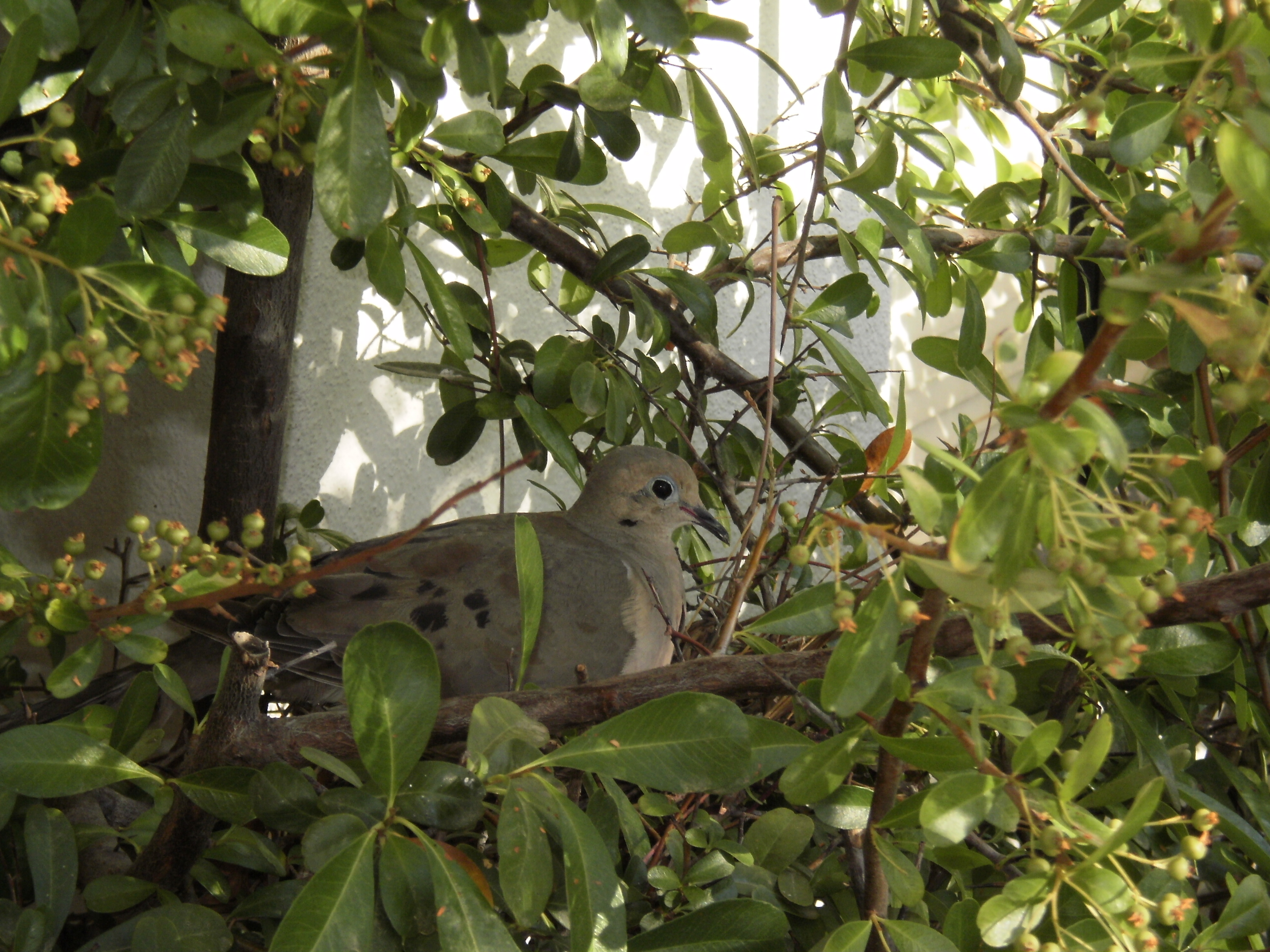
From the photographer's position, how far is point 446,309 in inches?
38.8

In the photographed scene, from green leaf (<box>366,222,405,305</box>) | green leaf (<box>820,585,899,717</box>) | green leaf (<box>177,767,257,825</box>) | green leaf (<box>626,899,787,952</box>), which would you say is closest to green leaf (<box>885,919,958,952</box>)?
green leaf (<box>626,899,787,952</box>)

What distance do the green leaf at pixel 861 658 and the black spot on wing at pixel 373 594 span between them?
899 millimetres

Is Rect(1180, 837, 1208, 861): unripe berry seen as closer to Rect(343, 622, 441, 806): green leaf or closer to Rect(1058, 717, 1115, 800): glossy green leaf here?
Rect(1058, 717, 1115, 800): glossy green leaf

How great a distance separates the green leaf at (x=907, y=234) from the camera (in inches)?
39.1

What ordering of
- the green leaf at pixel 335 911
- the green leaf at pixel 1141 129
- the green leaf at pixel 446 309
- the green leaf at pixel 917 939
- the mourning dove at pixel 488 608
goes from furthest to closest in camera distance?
1. the mourning dove at pixel 488 608
2. the green leaf at pixel 446 309
3. the green leaf at pixel 1141 129
4. the green leaf at pixel 917 939
5. the green leaf at pixel 335 911

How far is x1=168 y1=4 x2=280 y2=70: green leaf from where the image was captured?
604mm

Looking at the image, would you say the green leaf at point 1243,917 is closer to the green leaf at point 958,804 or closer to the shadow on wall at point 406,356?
the green leaf at point 958,804

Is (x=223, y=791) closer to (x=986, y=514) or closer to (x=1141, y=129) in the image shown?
(x=986, y=514)

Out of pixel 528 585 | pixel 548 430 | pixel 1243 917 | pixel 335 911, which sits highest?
pixel 548 430

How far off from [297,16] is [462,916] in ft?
1.79

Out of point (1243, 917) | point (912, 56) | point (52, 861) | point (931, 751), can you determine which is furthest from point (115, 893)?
point (912, 56)

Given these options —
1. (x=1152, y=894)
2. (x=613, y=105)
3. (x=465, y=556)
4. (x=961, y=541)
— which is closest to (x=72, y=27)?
(x=613, y=105)

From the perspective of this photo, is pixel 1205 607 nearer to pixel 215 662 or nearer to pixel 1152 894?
pixel 1152 894

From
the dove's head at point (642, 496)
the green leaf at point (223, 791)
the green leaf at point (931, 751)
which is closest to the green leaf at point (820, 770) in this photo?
the green leaf at point (931, 751)
